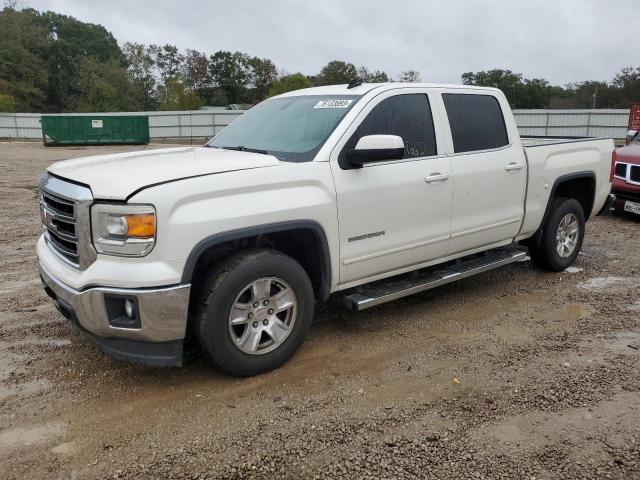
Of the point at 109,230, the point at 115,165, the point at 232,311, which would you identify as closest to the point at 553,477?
the point at 232,311

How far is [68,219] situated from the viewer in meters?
3.30

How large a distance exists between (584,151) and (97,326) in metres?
5.27

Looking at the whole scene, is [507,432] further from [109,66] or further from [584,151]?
[109,66]

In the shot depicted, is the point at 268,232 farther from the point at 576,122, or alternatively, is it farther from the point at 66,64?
the point at 66,64

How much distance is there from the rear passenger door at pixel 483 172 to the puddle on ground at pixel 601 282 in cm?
109

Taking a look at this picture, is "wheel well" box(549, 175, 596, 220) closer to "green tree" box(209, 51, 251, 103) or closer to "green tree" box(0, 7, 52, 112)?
"green tree" box(0, 7, 52, 112)

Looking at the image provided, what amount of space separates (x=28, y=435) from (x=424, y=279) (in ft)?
10.1

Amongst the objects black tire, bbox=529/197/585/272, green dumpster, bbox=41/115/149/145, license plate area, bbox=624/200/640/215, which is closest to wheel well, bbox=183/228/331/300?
black tire, bbox=529/197/585/272

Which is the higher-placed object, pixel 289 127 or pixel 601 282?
pixel 289 127

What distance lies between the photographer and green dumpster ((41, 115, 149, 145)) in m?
30.4

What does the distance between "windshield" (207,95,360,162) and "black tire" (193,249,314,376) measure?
0.79 m

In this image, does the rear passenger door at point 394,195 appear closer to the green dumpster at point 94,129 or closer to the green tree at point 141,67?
the green dumpster at point 94,129

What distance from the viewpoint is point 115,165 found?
356 cm

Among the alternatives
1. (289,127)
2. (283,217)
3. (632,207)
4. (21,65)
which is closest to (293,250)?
(283,217)
